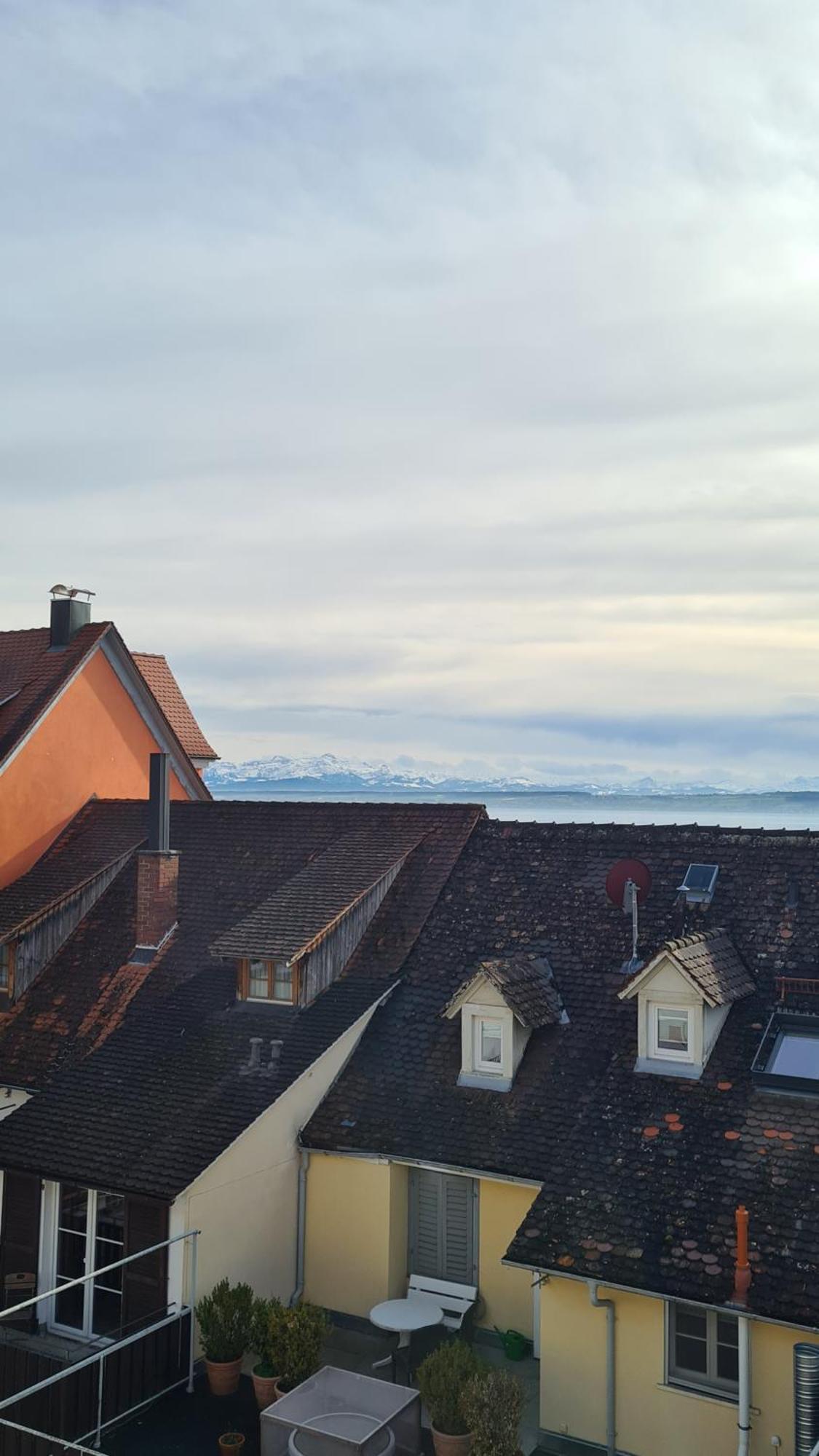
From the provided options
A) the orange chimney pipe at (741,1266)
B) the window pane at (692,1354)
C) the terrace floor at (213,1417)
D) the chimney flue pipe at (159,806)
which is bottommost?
the terrace floor at (213,1417)

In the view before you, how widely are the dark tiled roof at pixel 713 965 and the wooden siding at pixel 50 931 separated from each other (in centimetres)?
1526

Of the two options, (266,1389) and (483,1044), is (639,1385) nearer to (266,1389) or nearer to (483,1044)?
(266,1389)

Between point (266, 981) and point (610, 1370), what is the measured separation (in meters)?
10.1

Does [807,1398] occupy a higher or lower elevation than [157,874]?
lower

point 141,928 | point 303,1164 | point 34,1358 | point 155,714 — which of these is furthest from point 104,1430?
point 155,714

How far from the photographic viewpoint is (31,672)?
34.6 m

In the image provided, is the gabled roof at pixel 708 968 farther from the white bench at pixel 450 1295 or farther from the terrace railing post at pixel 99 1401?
the terrace railing post at pixel 99 1401

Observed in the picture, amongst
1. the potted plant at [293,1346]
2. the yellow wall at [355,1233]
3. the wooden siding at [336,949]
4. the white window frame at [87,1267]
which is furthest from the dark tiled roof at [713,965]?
the white window frame at [87,1267]

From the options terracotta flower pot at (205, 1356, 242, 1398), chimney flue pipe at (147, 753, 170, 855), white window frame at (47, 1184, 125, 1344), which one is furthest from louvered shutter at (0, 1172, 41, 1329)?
chimney flue pipe at (147, 753, 170, 855)

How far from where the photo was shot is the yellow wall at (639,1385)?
55.6ft

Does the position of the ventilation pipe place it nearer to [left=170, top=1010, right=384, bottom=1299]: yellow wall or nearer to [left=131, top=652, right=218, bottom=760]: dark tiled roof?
[left=170, top=1010, right=384, bottom=1299]: yellow wall

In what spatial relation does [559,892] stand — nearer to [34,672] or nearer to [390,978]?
[390,978]

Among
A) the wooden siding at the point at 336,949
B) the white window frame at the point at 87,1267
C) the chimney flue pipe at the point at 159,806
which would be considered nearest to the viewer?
the white window frame at the point at 87,1267

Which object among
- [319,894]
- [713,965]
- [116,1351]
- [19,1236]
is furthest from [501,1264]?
[19,1236]
